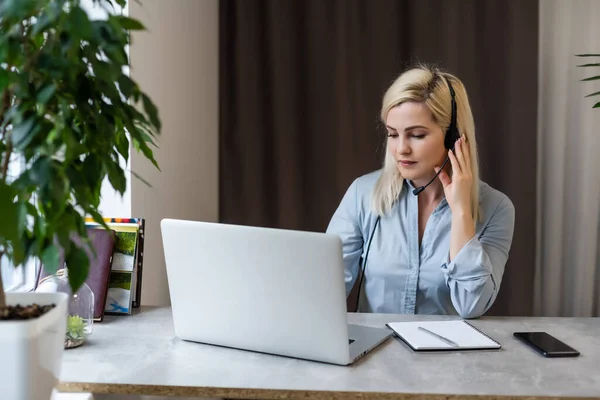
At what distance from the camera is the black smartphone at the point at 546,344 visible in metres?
1.43

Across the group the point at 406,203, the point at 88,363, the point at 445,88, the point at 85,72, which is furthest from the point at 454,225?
the point at 85,72

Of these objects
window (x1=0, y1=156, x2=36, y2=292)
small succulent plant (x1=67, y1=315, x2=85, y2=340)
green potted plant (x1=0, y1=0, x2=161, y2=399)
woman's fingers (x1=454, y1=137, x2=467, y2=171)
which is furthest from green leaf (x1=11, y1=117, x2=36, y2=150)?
woman's fingers (x1=454, y1=137, x2=467, y2=171)

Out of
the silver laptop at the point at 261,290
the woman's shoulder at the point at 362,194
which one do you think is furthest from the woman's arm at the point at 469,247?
the silver laptop at the point at 261,290

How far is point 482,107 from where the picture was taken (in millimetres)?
2980

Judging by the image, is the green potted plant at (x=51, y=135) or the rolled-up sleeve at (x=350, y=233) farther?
the rolled-up sleeve at (x=350, y=233)

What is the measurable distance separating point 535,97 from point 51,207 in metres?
2.47

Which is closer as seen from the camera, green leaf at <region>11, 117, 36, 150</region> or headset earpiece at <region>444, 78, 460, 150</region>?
green leaf at <region>11, 117, 36, 150</region>

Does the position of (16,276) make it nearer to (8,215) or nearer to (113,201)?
(113,201)

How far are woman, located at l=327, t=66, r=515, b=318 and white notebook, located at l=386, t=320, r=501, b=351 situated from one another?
0.81 ft

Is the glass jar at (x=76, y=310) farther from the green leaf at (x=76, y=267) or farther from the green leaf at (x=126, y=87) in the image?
the green leaf at (x=126, y=87)

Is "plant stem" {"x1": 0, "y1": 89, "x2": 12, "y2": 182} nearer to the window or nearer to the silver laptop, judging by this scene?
the silver laptop

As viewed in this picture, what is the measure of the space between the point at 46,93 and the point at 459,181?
4.27 ft

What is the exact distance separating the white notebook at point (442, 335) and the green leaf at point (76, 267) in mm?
757

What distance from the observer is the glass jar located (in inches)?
57.7
